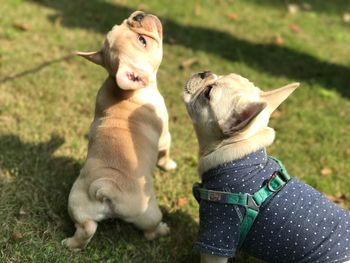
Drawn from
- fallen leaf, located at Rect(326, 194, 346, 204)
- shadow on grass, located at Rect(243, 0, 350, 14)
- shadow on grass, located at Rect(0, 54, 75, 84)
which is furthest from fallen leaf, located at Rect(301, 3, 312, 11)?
fallen leaf, located at Rect(326, 194, 346, 204)

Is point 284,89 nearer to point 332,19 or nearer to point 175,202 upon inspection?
point 175,202

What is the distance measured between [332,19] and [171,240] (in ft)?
22.3

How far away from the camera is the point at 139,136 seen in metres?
4.16

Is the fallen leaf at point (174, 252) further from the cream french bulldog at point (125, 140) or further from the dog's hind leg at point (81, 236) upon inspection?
the dog's hind leg at point (81, 236)

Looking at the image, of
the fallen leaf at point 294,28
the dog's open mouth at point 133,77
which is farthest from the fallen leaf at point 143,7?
the dog's open mouth at point 133,77

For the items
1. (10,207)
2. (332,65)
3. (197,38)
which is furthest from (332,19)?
(10,207)

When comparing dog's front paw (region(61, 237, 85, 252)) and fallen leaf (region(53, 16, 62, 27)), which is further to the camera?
fallen leaf (region(53, 16, 62, 27))

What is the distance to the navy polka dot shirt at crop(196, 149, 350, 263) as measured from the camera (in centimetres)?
338

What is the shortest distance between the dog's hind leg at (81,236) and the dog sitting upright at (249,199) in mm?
866

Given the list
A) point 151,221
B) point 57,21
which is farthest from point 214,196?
point 57,21

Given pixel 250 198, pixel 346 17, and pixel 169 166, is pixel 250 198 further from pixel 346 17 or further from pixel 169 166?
pixel 346 17

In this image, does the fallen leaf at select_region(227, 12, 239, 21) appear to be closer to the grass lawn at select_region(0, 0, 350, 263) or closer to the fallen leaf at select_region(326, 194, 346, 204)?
the grass lawn at select_region(0, 0, 350, 263)

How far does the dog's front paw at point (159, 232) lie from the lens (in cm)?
428

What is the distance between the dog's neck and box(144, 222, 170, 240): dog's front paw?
92cm
